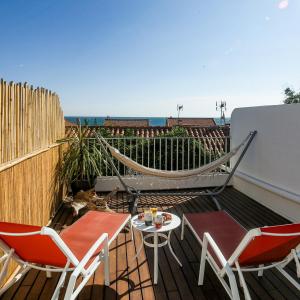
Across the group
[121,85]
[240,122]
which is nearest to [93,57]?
[240,122]

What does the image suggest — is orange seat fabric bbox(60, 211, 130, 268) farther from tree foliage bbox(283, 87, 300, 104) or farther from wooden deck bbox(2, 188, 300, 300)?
tree foliage bbox(283, 87, 300, 104)

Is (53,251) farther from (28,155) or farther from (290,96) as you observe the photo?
(290,96)

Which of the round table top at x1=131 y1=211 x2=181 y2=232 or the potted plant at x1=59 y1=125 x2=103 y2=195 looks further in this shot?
the potted plant at x1=59 y1=125 x2=103 y2=195

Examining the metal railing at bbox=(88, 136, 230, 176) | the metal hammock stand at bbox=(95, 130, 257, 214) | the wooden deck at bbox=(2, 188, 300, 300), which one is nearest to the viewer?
the wooden deck at bbox=(2, 188, 300, 300)

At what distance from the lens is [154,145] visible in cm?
626

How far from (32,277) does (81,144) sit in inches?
108

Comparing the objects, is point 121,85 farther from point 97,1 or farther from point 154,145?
point 154,145

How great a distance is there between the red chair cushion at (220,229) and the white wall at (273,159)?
154cm

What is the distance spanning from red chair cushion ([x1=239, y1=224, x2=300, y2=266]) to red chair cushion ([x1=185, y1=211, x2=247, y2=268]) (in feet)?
0.79

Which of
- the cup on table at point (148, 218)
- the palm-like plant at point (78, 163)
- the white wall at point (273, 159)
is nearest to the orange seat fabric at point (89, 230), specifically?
the cup on table at point (148, 218)

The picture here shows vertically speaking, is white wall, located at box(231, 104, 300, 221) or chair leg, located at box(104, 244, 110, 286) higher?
white wall, located at box(231, 104, 300, 221)

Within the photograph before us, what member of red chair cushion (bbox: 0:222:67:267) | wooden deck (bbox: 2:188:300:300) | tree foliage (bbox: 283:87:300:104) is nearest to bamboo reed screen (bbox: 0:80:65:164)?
red chair cushion (bbox: 0:222:67:267)

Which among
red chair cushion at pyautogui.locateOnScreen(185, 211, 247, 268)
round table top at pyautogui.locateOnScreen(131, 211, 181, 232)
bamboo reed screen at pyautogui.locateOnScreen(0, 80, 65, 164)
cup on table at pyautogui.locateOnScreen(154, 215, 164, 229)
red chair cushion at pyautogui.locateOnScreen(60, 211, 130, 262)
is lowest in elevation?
red chair cushion at pyautogui.locateOnScreen(60, 211, 130, 262)

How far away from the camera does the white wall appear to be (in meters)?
4.03
